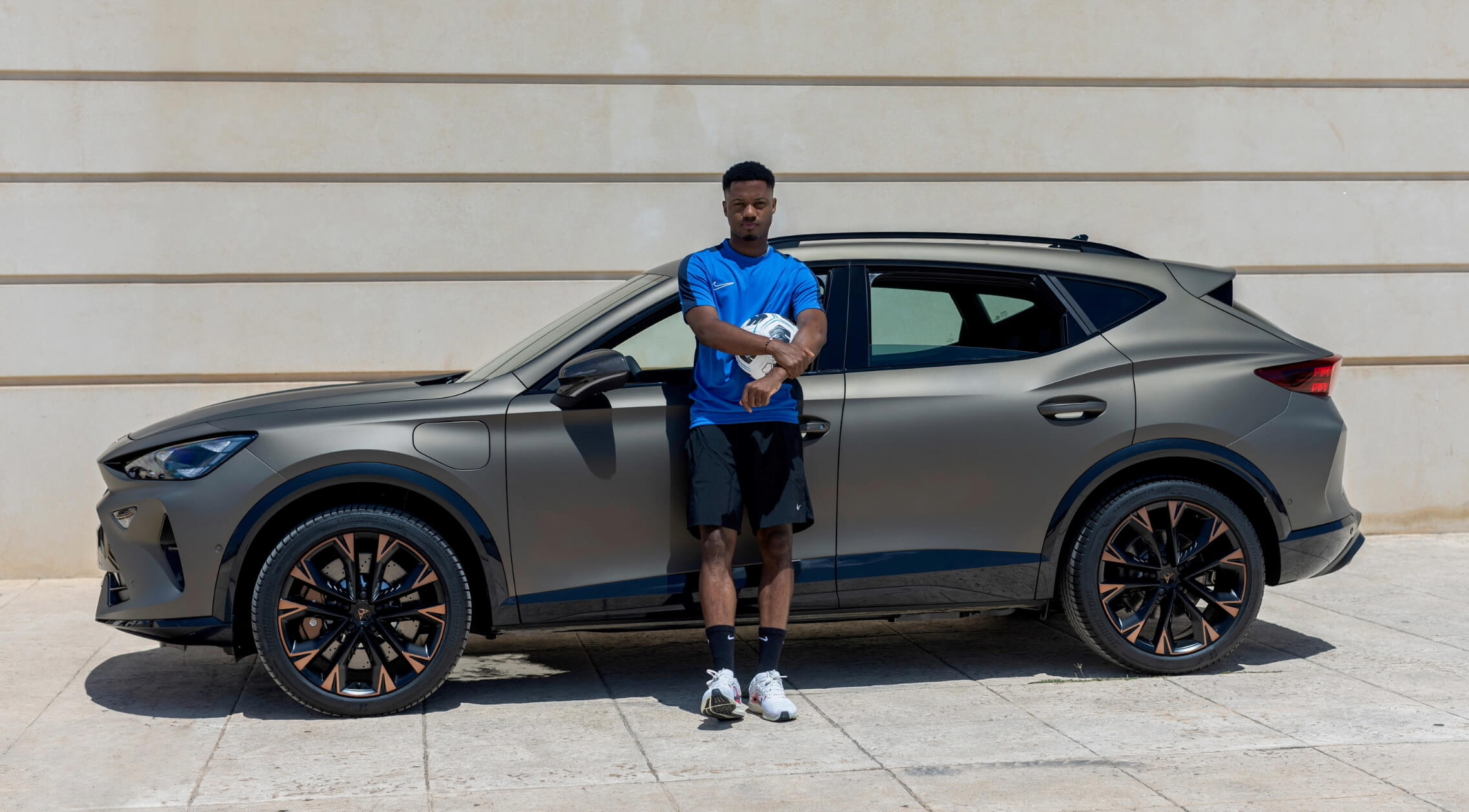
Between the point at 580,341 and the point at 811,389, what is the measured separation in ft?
2.79

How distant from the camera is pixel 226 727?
15.9 ft

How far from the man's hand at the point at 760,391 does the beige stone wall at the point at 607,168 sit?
3.49m

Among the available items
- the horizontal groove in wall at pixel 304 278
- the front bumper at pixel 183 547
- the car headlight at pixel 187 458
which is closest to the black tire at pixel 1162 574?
the front bumper at pixel 183 547

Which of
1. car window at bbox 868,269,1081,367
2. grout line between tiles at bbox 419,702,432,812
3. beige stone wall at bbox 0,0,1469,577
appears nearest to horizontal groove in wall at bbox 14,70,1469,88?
beige stone wall at bbox 0,0,1469,577

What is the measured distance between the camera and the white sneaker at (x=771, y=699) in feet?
15.7

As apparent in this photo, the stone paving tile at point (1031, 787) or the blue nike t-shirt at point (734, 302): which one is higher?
the blue nike t-shirt at point (734, 302)

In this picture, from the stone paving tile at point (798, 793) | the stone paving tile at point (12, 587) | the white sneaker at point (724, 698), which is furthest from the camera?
the stone paving tile at point (12, 587)

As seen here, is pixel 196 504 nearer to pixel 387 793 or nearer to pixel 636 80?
pixel 387 793

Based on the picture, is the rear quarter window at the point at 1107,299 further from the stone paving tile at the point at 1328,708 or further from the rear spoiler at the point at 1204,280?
the stone paving tile at the point at 1328,708

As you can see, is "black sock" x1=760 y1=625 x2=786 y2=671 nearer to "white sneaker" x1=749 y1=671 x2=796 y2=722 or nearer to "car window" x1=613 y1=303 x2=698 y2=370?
"white sneaker" x1=749 y1=671 x2=796 y2=722

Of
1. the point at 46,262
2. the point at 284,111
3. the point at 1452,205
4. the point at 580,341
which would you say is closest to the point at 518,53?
the point at 284,111

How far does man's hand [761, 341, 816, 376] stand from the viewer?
4.78 meters

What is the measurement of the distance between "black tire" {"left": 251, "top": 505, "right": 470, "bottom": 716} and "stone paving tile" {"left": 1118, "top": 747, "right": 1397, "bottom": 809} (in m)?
2.33

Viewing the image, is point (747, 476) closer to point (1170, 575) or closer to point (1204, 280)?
point (1170, 575)
